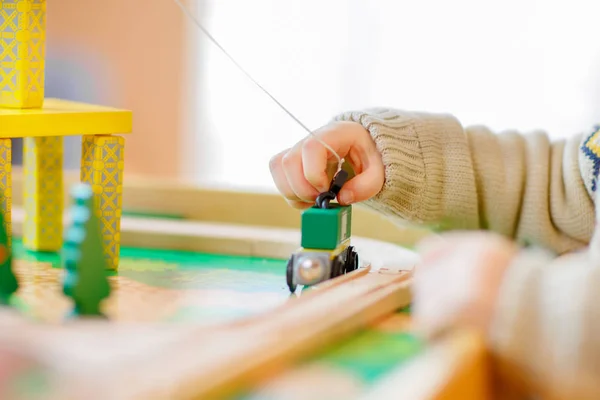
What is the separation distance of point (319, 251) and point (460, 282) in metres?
0.18

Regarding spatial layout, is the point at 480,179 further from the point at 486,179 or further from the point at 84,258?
the point at 84,258

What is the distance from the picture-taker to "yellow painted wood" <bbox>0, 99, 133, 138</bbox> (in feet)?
2.11

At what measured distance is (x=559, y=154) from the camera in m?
0.91

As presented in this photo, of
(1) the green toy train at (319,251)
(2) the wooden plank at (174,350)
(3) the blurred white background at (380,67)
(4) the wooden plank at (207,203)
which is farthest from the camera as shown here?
(3) the blurred white background at (380,67)

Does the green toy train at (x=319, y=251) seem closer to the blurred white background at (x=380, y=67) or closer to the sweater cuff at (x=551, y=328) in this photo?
the sweater cuff at (x=551, y=328)

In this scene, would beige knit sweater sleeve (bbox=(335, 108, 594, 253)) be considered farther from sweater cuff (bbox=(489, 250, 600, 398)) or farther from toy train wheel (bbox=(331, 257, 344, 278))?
sweater cuff (bbox=(489, 250, 600, 398))

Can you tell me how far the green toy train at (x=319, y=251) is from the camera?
581mm

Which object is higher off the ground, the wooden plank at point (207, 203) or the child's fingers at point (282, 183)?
the child's fingers at point (282, 183)

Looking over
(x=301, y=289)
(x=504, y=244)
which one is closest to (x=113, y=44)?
(x=301, y=289)

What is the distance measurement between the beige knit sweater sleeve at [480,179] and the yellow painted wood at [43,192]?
0.28m

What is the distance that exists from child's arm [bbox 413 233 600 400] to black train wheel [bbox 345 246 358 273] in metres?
0.20

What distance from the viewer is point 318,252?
59cm

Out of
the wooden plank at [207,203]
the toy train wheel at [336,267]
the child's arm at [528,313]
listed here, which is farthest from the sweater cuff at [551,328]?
the wooden plank at [207,203]

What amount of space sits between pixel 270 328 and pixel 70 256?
13cm
